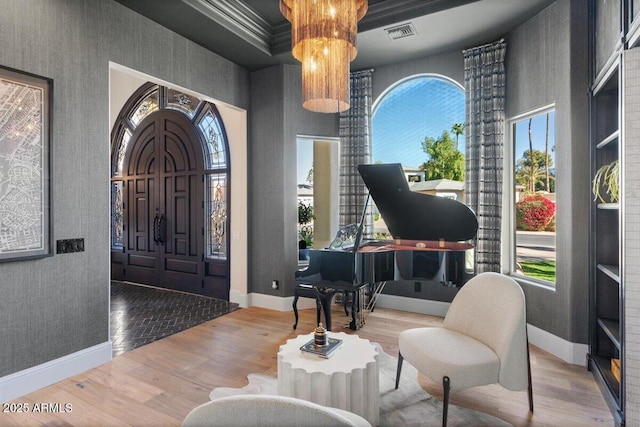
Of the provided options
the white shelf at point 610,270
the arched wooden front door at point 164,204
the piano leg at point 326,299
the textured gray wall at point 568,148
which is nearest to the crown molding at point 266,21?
the textured gray wall at point 568,148

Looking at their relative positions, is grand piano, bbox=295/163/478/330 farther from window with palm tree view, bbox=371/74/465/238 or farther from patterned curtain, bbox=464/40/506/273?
window with palm tree view, bbox=371/74/465/238

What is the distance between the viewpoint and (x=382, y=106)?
494 cm

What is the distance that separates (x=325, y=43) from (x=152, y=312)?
409 cm

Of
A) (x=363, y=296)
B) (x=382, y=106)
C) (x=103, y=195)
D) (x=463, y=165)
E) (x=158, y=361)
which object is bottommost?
(x=158, y=361)

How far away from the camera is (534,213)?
3.81 metres

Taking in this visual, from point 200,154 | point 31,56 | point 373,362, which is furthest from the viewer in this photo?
point 200,154

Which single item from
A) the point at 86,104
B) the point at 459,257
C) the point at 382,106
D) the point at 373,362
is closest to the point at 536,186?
the point at 459,257

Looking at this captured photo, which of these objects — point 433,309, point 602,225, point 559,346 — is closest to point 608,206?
point 602,225

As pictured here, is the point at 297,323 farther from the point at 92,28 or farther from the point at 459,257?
the point at 92,28

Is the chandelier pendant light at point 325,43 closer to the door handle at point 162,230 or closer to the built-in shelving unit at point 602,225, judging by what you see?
the built-in shelving unit at point 602,225

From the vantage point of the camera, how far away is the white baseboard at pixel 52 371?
2.52 metres

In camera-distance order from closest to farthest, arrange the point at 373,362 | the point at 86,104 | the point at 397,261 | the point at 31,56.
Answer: the point at 373,362
the point at 31,56
the point at 86,104
the point at 397,261

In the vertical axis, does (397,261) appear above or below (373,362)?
above

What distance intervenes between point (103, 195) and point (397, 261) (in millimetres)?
2894
